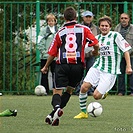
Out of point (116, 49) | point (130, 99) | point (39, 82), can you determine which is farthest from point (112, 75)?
point (39, 82)

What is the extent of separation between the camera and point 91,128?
9.74 metres

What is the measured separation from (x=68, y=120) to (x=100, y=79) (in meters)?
1.17

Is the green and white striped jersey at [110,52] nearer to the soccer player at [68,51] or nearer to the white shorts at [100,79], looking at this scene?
the white shorts at [100,79]

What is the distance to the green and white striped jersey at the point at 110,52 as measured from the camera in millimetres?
11922

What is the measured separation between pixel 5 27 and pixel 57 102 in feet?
28.5

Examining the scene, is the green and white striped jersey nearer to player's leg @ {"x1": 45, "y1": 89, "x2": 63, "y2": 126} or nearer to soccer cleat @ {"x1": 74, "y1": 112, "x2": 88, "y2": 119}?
soccer cleat @ {"x1": 74, "y1": 112, "x2": 88, "y2": 119}

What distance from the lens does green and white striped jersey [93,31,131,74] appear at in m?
11.9

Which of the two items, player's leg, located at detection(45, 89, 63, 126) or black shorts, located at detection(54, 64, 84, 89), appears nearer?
player's leg, located at detection(45, 89, 63, 126)

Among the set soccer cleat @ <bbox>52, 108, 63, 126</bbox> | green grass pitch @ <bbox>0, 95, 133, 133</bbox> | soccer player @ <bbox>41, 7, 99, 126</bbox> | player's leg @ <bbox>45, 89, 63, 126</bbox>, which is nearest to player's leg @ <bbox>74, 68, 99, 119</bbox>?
green grass pitch @ <bbox>0, 95, 133, 133</bbox>

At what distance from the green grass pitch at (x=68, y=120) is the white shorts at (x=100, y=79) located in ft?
1.58

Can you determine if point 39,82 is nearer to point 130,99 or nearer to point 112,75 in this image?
point 130,99

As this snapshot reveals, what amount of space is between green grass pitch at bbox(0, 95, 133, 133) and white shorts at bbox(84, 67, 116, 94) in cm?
48

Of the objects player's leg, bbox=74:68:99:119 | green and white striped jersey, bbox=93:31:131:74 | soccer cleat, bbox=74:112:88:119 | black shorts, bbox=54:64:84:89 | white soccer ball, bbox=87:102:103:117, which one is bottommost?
soccer cleat, bbox=74:112:88:119

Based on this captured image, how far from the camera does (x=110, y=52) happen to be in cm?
1202
